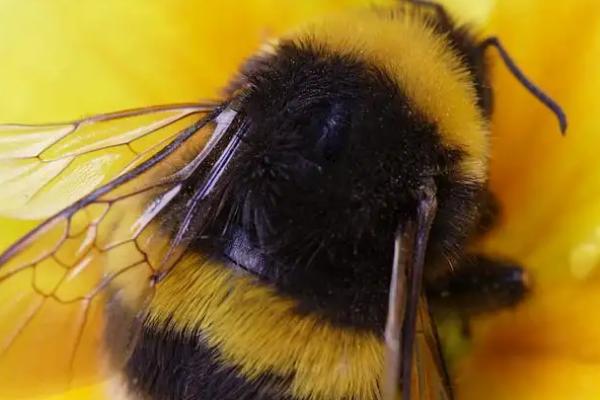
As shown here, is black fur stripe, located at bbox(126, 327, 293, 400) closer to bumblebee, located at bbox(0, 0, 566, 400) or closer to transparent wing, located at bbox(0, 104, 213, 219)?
bumblebee, located at bbox(0, 0, 566, 400)

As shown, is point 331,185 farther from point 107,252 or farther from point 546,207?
point 546,207

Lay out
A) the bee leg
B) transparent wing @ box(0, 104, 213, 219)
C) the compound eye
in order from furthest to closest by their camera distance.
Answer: the bee leg < transparent wing @ box(0, 104, 213, 219) < the compound eye

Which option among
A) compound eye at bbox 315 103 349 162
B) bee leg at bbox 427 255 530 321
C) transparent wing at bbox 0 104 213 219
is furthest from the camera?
bee leg at bbox 427 255 530 321

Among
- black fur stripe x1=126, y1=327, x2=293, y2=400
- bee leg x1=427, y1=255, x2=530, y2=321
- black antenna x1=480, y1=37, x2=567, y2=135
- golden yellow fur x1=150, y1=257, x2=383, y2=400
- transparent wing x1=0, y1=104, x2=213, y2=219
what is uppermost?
black antenna x1=480, y1=37, x2=567, y2=135

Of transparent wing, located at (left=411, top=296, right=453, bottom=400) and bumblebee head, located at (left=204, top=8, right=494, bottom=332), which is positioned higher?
bumblebee head, located at (left=204, top=8, right=494, bottom=332)

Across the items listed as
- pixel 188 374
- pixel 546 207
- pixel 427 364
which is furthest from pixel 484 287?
pixel 188 374

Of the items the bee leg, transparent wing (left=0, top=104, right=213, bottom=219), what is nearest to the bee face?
transparent wing (left=0, top=104, right=213, bottom=219)

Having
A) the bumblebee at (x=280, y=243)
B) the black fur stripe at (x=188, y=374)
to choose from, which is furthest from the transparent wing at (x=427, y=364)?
the black fur stripe at (x=188, y=374)
